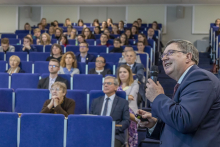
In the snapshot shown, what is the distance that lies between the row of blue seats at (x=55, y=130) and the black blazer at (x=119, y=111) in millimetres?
386

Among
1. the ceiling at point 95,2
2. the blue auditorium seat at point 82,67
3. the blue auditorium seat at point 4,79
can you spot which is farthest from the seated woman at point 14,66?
the ceiling at point 95,2

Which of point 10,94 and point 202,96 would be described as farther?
point 10,94

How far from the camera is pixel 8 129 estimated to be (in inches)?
90.4

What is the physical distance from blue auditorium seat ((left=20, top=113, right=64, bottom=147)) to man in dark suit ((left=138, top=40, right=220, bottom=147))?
50.3 inches

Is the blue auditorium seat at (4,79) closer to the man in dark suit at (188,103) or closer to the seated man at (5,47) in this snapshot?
the seated man at (5,47)

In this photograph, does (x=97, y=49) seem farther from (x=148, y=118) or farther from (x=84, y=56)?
(x=148, y=118)

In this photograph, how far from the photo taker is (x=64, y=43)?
557 centimetres

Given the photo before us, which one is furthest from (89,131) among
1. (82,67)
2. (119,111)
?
(82,67)

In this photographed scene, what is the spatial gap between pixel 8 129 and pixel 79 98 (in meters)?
0.87

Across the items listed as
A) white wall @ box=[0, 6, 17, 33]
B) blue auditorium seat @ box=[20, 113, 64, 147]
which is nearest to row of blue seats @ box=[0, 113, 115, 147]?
blue auditorium seat @ box=[20, 113, 64, 147]

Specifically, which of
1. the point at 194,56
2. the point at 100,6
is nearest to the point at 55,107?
the point at 194,56

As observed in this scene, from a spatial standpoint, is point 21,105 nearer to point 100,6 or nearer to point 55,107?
point 55,107

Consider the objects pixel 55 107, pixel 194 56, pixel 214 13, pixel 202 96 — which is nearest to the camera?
pixel 202 96

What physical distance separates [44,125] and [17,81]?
161 cm
